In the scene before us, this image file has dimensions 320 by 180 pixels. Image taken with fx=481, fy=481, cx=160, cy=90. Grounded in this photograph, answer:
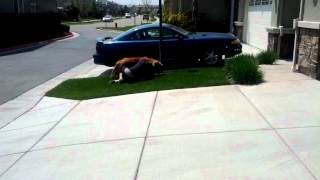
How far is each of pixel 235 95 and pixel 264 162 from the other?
3936mm

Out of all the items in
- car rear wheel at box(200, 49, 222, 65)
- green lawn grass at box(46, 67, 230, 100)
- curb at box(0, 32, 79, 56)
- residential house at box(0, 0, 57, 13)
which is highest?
residential house at box(0, 0, 57, 13)

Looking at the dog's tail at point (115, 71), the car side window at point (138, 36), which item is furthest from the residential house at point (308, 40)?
the car side window at point (138, 36)

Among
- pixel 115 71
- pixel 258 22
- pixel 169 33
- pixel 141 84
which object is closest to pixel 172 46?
pixel 169 33

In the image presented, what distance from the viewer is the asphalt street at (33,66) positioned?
46.5 ft

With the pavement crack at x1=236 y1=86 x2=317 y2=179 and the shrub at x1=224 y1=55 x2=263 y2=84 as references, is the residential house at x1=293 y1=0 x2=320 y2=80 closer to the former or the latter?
the shrub at x1=224 y1=55 x2=263 y2=84

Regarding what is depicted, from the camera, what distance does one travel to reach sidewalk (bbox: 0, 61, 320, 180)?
576 centimetres

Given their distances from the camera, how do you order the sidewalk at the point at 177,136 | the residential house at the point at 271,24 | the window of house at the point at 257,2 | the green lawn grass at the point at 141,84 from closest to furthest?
1. the sidewalk at the point at 177,136
2. the green lawn grass at the point at 141,84
3. the residential house at the point at 271,24
4. the window of house at the point at 257,2

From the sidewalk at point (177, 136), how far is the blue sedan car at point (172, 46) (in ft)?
14.8

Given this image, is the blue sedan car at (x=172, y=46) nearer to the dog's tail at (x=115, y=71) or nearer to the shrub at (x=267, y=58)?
the shrub at (x=267, y=58)

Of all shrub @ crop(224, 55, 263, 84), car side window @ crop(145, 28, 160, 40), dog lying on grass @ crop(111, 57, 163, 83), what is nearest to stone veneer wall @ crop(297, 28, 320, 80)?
shrub @ crop(224, 55, 263, 84)

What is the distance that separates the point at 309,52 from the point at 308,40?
1.01 ft

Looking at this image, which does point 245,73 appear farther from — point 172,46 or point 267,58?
point 172,46

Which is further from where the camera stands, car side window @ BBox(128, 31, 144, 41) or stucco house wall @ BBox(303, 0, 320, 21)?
car side window @ BBox(128, 31, 144, 41)

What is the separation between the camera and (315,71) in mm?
10562
